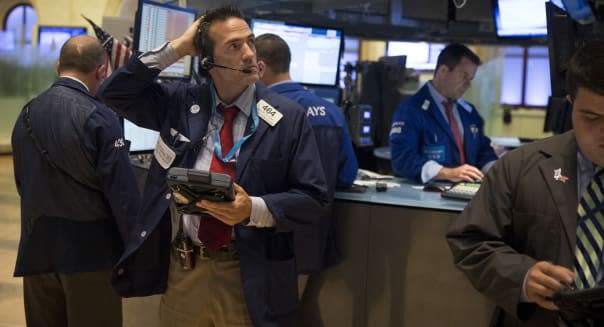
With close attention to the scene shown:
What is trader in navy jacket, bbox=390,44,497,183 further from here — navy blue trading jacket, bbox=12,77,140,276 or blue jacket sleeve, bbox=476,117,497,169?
navy blue trading jacket, bbox=12,77,140,276

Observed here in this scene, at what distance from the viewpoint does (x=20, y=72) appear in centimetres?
1282

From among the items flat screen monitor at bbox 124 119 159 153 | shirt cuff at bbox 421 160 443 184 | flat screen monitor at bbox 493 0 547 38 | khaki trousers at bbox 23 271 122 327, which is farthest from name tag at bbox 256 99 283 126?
flat screen monitor at bbox 493 0 547 38

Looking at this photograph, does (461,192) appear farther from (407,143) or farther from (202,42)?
(202,42)

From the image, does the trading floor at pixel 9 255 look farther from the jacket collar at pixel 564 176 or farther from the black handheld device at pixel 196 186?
the jacket collar at pixel 564 176

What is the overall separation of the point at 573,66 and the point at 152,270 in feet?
4.50

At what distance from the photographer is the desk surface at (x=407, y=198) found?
9.52 ft

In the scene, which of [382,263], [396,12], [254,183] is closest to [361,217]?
[382,263]

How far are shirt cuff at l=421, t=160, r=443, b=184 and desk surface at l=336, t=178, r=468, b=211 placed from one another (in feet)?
0.58

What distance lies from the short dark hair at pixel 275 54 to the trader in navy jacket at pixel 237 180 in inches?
32.6

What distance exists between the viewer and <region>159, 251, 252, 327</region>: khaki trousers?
2154 millimetres

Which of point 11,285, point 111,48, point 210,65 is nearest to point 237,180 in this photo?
point 210,65

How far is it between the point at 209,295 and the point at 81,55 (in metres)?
1.34

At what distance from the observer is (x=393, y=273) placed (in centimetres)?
297

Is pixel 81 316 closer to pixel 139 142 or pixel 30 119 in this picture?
pixel 30 119
